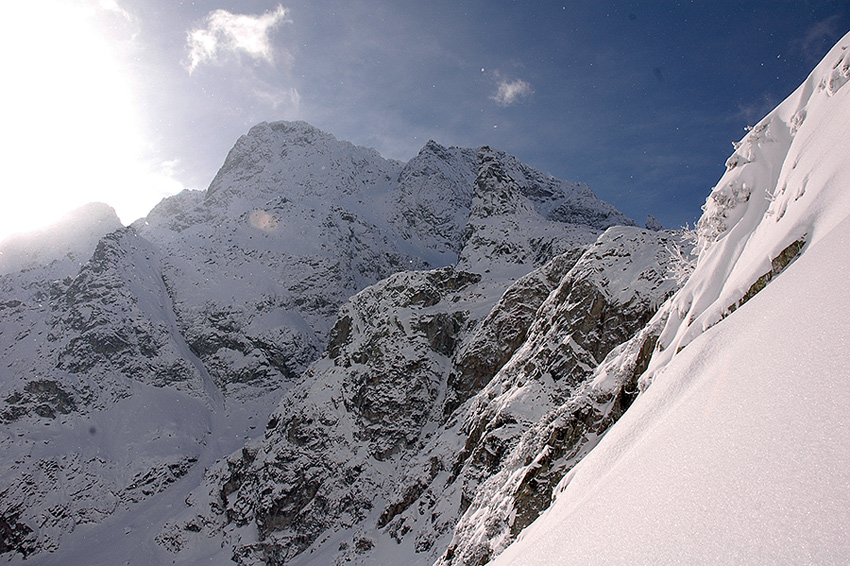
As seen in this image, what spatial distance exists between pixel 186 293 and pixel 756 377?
10287cm

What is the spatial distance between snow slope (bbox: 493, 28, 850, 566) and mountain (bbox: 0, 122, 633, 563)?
144 feet

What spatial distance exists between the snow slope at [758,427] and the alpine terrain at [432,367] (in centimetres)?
2

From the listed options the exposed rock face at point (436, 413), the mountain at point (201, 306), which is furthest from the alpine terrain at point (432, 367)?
the mountain at point (201, 306)

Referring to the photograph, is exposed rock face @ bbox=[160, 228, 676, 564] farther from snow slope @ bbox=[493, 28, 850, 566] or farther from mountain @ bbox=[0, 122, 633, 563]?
snow slope @ bbox=[493, 28, 850, 566]

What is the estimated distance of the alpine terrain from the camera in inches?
112

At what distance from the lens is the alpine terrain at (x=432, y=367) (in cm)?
285

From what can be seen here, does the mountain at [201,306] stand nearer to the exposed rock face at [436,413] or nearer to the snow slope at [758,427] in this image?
the exposed rock face at [436,413]

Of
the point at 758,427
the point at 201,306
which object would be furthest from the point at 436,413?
the point at 201,306

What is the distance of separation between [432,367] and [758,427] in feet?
179

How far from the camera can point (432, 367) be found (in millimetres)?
56500

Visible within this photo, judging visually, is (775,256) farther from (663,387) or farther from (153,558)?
(153,558)

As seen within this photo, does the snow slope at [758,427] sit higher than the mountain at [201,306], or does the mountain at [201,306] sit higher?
the mountain at [201,306]

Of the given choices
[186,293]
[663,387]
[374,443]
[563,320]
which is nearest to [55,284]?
[186,293]

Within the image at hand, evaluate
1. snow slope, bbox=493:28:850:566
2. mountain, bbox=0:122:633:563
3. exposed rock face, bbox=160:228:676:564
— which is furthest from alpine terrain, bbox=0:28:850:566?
mountain, bbox=0:122:633:563
